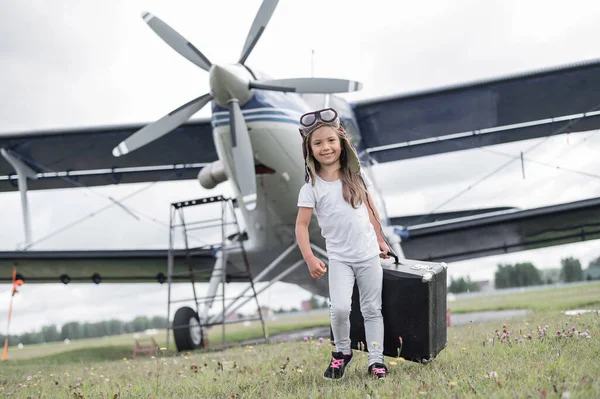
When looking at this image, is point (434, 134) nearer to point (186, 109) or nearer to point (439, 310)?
point (186, 109)

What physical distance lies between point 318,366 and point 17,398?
1698 mm

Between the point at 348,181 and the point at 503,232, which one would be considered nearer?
the point at 348,181

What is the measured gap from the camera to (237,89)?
6887 millimetres

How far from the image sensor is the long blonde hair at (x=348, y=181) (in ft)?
8.77

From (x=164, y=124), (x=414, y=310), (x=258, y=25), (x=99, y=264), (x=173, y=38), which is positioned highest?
(x=258, y=25)

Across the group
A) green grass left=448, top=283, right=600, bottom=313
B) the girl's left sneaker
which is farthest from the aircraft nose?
green grass left=448, top=283, right=600, bottom=313

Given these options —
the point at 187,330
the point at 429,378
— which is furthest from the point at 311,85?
the point at 429,378

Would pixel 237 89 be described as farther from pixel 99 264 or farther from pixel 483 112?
pixel 99 264

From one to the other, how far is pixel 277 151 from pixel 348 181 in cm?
483

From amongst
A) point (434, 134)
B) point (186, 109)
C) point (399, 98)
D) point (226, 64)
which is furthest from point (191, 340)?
point (434, 134)

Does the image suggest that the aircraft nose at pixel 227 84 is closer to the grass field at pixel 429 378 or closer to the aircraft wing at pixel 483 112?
the aircraft wing at pixel 483 112

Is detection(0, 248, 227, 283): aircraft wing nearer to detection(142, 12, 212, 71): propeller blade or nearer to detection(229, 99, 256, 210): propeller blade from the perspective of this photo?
detection(229, 99, 256, 210): propeller blade

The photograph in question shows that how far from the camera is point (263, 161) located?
7555 millimetres

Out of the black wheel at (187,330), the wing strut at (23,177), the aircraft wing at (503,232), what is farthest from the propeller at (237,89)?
the aircraft wing at (503,232)
